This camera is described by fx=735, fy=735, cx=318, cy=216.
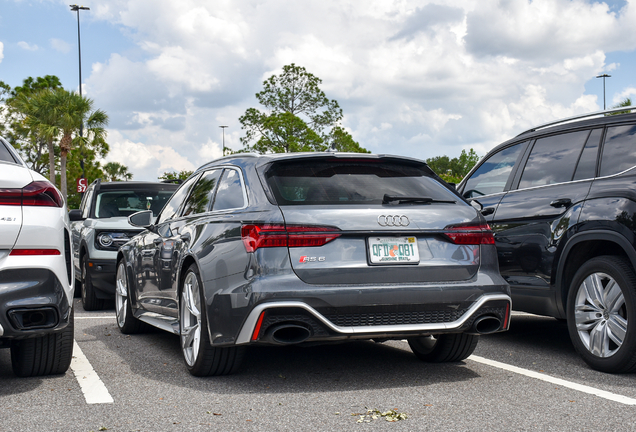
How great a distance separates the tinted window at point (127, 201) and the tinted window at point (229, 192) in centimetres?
525

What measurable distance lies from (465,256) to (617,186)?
1.25 metres

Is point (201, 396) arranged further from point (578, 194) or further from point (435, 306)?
point (578, 194)

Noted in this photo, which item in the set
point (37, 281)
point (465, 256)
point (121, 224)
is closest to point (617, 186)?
point (465, 256)

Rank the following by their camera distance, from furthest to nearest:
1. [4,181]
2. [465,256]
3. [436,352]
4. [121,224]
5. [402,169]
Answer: [121,224] < [436,352] < [402,169] < [465,256] < [4,181]

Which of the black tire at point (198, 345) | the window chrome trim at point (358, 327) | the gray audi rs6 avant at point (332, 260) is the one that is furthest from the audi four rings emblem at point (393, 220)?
the black tire at point (198, 345)

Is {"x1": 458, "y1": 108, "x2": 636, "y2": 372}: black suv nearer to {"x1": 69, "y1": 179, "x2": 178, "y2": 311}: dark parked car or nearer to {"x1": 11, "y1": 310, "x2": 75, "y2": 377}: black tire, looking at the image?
{"x1": 11, "y1": 310, "x2": 75, "y2": 377}: black tire

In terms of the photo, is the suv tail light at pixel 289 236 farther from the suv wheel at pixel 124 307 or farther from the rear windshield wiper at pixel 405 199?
the suv wheel at pixel 124 307

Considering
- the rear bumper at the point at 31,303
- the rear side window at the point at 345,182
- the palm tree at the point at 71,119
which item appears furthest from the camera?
the palm tree at the point at 71,119

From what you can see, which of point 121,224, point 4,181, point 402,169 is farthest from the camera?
point 121,224

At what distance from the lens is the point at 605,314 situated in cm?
520

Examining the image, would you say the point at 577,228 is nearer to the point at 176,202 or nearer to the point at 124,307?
the point at 176,202

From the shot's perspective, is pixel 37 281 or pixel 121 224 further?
pixel 121 224

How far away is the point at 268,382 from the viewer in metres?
4.99

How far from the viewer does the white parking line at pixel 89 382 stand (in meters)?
4.54
